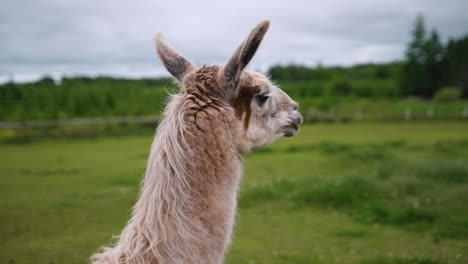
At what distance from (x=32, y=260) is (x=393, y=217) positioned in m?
7.39

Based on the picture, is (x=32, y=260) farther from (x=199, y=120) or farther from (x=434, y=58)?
(x=434, y=58)

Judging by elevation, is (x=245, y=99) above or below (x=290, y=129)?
above

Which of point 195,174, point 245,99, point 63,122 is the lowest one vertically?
point 63,122

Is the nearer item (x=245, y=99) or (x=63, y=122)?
(x=245, y=99)

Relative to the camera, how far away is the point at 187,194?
2.91 m

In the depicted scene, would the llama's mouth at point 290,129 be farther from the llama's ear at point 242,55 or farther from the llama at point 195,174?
the llama's ear at point 242,55

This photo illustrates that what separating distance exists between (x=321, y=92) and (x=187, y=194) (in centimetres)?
6194

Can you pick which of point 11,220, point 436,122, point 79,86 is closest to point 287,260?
point 11,220

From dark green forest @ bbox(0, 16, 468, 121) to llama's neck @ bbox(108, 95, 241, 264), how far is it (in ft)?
66.2

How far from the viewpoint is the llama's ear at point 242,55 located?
2.80 meters

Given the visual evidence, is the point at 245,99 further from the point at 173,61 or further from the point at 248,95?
the point at 173,61

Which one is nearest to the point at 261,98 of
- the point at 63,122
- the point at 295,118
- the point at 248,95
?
the point at 248,95

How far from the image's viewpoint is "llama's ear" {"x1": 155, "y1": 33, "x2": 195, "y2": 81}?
346 cm

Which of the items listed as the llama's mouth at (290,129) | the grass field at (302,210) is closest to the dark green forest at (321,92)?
the grass field at (302,210)
